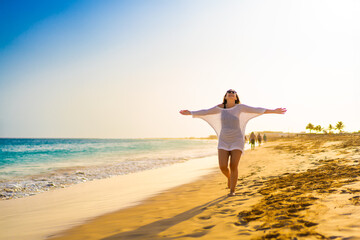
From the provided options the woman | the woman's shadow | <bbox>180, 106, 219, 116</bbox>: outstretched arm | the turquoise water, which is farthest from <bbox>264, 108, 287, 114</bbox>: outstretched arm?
the turquoise water

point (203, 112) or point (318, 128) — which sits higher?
point (318, 128)

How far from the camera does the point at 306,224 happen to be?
2965 millimetres

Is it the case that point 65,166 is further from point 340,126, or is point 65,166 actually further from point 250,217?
point 340,126

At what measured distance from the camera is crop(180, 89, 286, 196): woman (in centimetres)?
525

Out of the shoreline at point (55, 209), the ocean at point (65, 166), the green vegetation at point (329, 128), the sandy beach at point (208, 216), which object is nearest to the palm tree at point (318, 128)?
the green vegetation at point (329, 128)

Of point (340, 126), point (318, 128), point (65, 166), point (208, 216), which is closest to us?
point (208, 216)

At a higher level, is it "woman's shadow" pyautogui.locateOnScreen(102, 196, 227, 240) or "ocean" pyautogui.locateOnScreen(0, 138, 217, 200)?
"woman's shadow" pyautogui.locateOnScreen(102, 196, 227, 240)

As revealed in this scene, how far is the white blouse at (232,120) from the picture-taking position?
5270 mm

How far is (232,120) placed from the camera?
5.33 m

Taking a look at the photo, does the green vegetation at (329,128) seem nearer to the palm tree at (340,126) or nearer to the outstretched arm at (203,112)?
the palm tree at (340,126)

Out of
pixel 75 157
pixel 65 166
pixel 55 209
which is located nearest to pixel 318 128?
pixel 75 157

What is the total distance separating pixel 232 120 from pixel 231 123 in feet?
0.23

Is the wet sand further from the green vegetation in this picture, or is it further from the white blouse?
the green vegetation

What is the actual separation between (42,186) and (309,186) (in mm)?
8998
